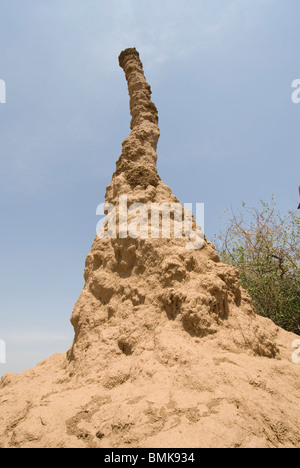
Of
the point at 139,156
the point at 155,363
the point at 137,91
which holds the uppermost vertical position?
the point at 137,91

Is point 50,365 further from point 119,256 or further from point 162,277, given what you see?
point 162,277

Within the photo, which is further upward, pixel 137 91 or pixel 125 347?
pixel 137 91

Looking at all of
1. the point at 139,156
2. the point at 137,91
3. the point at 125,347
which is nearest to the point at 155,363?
the point at 125,347

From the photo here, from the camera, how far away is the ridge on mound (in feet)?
7.29

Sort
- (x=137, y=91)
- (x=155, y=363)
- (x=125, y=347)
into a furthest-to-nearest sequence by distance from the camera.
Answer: (x=137, y=91) < (x=125, y=347) < (x=155, y=363)

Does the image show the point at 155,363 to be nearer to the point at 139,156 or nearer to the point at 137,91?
the point at 139,156

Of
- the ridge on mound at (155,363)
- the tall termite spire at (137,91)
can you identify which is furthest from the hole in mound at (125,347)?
the tall termite spire at (137,91)

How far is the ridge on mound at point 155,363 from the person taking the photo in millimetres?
2221

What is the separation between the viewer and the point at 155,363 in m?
2.88

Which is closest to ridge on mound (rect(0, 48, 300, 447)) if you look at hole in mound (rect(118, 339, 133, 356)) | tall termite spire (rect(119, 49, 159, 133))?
hole in mound (rect(118, 339, 133, 356))

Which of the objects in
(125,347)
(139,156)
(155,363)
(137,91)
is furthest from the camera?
(137,91)

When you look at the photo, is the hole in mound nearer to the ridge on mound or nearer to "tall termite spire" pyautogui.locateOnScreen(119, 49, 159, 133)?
the ridge on mound

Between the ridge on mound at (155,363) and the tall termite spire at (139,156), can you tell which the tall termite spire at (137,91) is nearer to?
the tall termite spire at (139,156)
